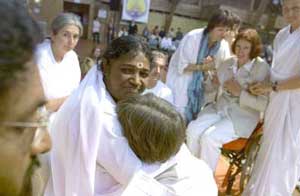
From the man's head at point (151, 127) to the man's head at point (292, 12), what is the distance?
4.92ft

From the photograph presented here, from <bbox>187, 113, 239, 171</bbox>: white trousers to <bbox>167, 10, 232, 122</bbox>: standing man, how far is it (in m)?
0.21

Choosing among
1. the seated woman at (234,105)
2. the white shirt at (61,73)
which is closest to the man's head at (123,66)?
the white shirt at (61,73)

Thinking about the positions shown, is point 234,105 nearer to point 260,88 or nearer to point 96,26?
point 260,88

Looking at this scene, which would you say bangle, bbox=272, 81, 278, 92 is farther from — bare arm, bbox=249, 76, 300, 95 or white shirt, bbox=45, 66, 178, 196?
white shirt, bbox=45, 66, 178, 196

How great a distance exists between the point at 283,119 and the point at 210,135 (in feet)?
1.76

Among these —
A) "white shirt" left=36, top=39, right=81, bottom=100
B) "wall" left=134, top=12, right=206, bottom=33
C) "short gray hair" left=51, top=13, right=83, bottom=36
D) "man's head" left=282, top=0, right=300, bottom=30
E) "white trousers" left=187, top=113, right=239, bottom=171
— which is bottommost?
"wall" left=134, top=12, right=206, bottom=33

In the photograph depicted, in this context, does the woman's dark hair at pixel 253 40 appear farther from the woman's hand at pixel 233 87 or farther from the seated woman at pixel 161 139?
the seated woman at pixel 161 139

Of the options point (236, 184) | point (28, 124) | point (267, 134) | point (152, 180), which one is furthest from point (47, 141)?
point (236, 184)

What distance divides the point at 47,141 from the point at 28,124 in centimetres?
11

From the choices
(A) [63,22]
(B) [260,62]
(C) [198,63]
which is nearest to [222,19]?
→ (C) [198,63]

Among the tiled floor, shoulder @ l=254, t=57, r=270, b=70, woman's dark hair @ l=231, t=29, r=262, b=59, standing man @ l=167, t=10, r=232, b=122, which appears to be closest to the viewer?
shoulder @ l=254, t=57, r=270, b=70

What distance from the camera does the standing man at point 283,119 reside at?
2.38 m

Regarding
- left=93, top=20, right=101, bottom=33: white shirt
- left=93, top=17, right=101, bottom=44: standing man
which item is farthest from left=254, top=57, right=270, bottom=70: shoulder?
left=93, top=20, right=101, bottom=33: white shirt

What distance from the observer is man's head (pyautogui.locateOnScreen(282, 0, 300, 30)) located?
2.32 m
